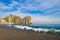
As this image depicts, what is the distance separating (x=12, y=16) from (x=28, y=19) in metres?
22.7

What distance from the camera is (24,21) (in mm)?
131125

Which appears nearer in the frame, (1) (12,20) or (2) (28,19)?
(2) (28,19)

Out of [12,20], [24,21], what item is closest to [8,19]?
[12,20]

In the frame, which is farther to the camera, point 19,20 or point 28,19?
point 19,20

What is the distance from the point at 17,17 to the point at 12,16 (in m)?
5.97

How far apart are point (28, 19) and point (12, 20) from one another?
2249cm

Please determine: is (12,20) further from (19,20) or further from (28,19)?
(28,19)

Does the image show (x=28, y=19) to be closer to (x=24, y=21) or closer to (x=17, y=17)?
(x=24, y=21)

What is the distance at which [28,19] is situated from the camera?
125812mm

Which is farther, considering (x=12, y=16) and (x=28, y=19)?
(x=12, y=16)

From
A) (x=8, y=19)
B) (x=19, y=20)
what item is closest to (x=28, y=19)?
(x=19, y=20)

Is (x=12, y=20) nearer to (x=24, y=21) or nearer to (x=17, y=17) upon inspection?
(x=17, y=17)

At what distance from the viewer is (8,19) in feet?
447

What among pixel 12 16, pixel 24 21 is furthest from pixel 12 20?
pixel 24 21
